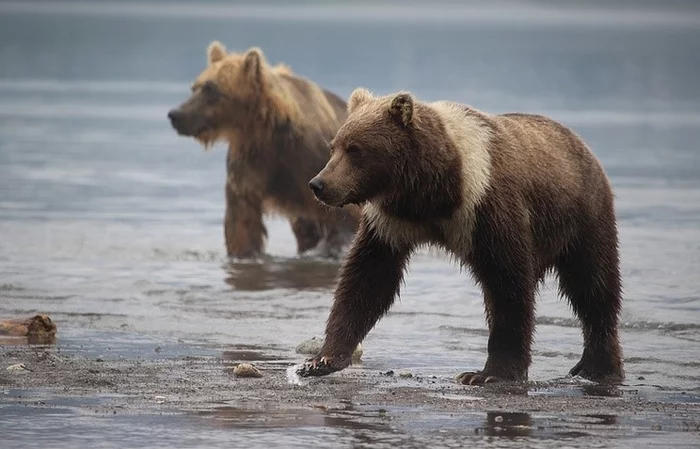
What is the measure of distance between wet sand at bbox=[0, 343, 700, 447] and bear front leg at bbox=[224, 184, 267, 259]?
5349 mm

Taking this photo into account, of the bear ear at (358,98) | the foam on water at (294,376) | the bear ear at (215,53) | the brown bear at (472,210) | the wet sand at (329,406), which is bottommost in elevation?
the wet sand at (329,406)

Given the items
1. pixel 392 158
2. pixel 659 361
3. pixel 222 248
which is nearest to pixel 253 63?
pixel 222 248

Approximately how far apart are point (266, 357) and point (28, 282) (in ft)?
11.6

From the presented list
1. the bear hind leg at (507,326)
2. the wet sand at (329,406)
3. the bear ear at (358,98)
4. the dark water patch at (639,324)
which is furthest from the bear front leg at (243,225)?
the bear hind leg at (507,326)

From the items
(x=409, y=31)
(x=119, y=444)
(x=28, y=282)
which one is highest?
(x=409, y=31)

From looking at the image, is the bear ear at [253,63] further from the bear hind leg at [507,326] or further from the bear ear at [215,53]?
the bear hind leg at [507,326]

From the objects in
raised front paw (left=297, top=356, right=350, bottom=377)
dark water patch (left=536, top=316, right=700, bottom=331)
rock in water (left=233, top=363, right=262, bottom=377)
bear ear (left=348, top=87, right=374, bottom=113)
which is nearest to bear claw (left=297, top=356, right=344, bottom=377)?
raised front paw (left=297, top=356, right=350, bottom=377)

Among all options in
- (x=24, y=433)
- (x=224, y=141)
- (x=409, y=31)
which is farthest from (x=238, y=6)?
(x=24, y=433)

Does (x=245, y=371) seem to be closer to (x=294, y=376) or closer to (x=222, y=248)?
(x=294, y=376)

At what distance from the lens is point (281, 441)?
714 centimetres

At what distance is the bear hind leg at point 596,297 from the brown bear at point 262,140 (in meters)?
5.26

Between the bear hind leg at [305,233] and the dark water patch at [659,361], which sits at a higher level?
the bear hind leg at [305,233]

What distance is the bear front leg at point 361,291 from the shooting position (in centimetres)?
882

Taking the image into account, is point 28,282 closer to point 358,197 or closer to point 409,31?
point 358,197
